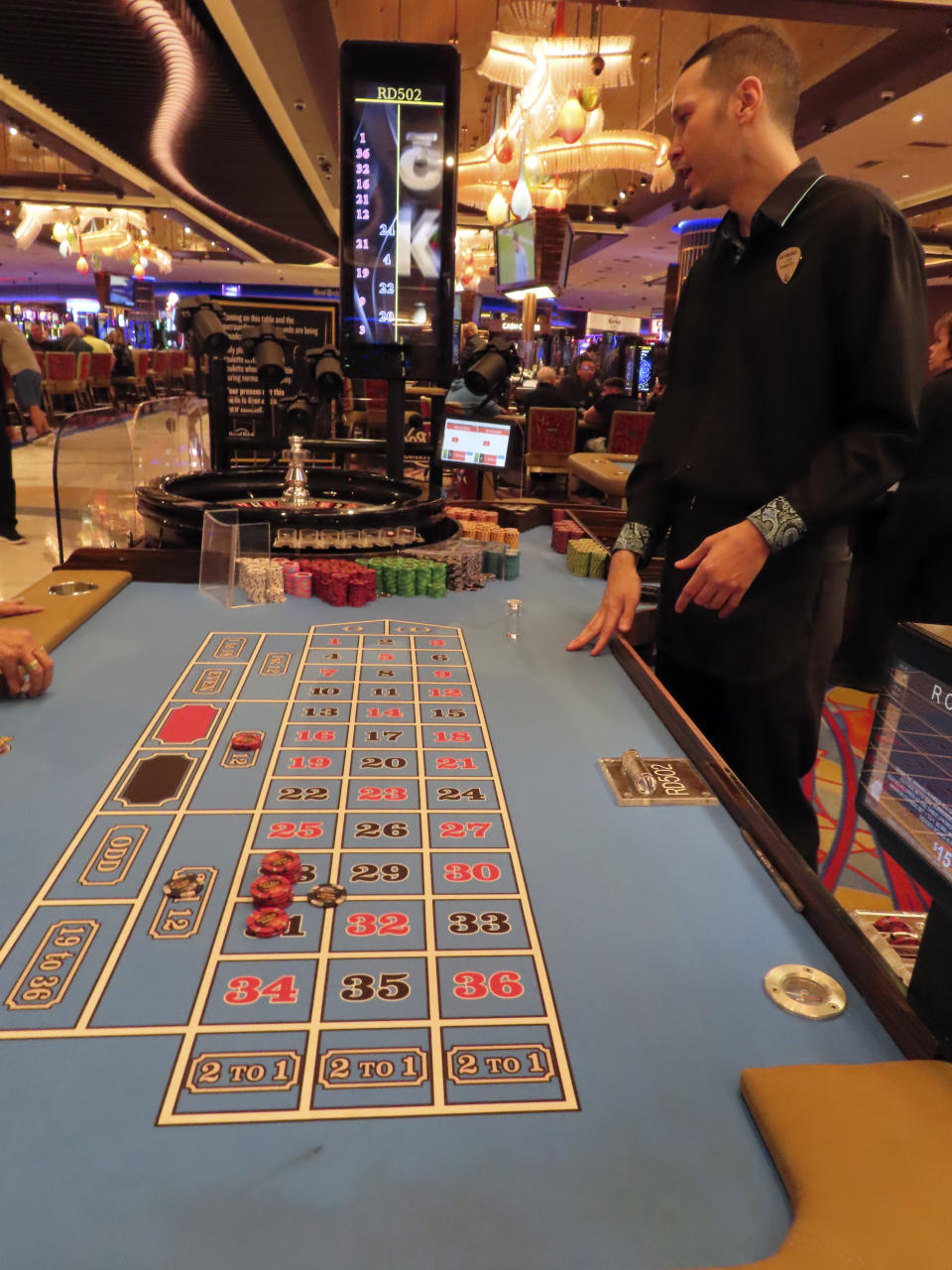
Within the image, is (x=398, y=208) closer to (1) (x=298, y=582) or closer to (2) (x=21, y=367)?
(1) (x=298, y=582)

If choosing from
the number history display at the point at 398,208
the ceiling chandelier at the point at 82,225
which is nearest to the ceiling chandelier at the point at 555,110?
the number history display at the point at 398,208

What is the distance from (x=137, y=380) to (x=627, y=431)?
11.1 meters

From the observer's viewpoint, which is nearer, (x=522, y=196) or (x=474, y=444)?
(x=474, y=444)

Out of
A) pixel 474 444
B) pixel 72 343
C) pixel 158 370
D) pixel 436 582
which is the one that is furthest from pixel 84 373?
pixel 436 582

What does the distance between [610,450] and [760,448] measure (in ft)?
22.3

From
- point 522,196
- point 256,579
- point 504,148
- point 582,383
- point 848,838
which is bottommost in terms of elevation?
point 848,838

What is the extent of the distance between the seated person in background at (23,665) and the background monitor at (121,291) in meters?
23.3

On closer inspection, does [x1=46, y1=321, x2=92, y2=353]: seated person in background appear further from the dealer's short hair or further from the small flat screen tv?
the small flat screen tv

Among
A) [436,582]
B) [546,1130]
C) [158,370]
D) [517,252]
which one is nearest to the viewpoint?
[546,1130]

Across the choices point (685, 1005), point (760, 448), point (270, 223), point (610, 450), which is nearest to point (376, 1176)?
point (685, 1005)

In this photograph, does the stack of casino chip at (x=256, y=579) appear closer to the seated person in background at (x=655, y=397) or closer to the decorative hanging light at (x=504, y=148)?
the seated person in background at (x=655, y=397)

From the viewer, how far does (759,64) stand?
135cm

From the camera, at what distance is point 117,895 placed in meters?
0.92

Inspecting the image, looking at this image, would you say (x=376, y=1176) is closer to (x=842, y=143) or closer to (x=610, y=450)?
(x=610, y=450)
